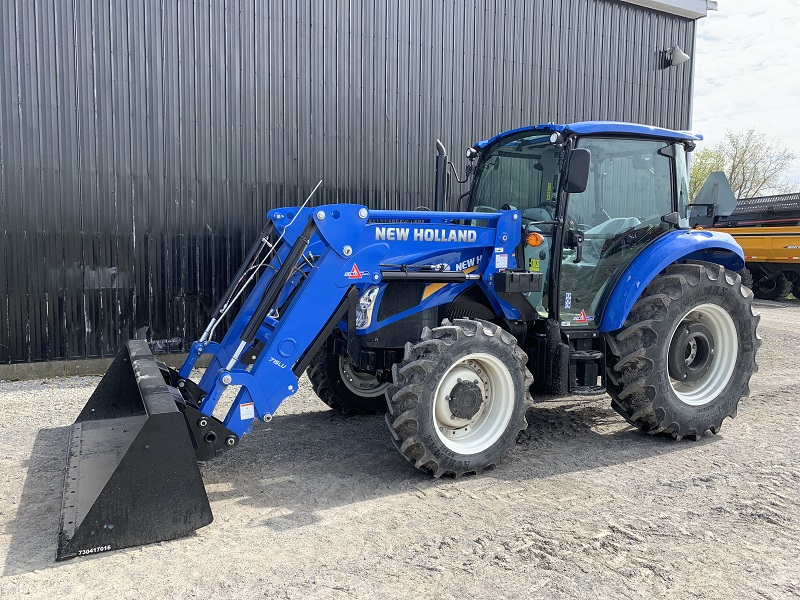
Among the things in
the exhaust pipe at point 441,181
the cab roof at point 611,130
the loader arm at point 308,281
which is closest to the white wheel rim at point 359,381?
the loader arm at point 308,281

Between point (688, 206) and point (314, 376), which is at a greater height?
point (688, 206)

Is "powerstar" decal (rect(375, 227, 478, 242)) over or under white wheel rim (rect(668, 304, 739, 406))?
over

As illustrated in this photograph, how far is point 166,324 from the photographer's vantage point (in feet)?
26.2

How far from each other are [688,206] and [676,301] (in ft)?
3.30

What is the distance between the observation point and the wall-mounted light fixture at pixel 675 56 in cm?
1140

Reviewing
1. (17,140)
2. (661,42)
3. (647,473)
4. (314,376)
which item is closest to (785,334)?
(661,42)

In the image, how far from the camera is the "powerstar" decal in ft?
14.9

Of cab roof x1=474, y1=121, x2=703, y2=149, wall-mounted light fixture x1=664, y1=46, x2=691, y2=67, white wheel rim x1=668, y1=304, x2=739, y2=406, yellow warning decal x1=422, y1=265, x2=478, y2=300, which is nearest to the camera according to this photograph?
yellow warning decal x1=422, y1=265, x2=478, y2=300

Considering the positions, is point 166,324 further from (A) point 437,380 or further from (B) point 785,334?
(B) point 785,334

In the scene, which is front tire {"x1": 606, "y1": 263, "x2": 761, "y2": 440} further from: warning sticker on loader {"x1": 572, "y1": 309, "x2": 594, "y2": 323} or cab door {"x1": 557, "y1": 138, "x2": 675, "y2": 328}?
cab door {"x1": 557, "y1": 138, "x2": 675, "y2": 328}

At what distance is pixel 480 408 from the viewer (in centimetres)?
454

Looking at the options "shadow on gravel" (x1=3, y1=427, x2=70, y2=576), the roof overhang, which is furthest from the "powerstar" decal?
the roof overhang

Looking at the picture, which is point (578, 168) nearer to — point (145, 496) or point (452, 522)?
point (452, 522)

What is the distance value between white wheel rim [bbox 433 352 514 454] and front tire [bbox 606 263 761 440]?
41.6 inches
